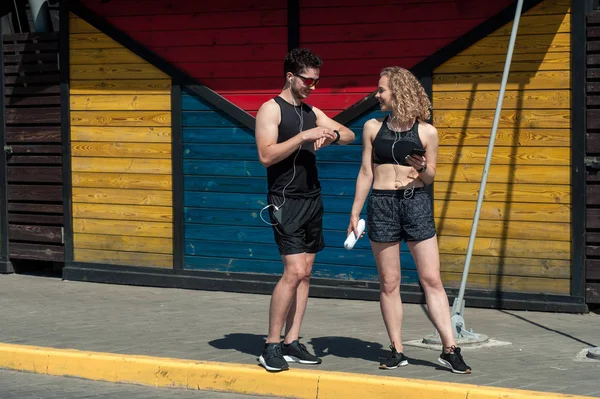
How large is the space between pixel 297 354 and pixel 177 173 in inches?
157

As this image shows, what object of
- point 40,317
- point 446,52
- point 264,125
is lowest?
point 40,317

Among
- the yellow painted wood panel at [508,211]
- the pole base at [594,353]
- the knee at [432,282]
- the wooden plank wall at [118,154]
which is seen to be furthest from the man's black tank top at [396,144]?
the wooden plank wall at [118,154]

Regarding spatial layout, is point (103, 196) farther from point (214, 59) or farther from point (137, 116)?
point (214, 59)

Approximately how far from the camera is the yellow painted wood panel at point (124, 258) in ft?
37.2

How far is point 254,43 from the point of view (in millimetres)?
10750

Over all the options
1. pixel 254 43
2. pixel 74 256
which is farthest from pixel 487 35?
pixel 74 256

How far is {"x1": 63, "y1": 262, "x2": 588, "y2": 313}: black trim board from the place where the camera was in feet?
31.8

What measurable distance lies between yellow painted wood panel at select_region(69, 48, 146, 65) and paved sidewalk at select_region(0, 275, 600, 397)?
7.09ft

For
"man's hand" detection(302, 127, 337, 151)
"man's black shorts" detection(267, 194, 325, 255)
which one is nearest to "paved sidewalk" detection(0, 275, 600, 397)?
"man's black shorts" detection(267, 194, 325, 255)

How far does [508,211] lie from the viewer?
9.76 metres

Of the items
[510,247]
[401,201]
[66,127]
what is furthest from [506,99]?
[66,127]

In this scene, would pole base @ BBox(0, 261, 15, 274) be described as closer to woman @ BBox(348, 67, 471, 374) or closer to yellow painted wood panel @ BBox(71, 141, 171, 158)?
yellow painted wood panel @ BBox(71, 141, 171, 158)

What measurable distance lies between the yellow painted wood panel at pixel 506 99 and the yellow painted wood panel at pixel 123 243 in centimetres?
302

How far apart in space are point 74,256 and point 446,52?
438 cm
